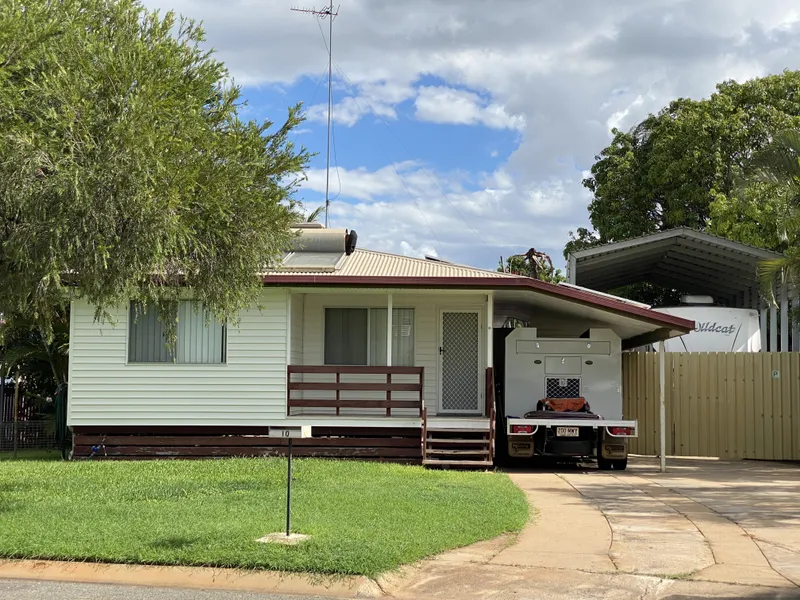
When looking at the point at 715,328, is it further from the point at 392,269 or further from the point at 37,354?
the point at 37,354

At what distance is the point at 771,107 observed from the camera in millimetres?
29078

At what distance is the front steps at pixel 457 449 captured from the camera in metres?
14.5

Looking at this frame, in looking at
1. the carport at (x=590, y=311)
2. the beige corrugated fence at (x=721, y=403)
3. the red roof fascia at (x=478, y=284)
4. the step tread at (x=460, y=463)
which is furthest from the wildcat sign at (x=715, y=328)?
the step tread at (x=460, y=463)

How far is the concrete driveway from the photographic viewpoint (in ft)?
22.2

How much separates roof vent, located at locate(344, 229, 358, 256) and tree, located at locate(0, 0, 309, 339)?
211 inches

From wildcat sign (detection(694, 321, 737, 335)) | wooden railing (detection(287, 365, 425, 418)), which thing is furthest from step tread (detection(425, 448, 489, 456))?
wildcat sign (detection(694, 321, 737, 335))

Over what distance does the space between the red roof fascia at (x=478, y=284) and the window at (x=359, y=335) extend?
1.80 m

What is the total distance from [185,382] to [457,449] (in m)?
4.62

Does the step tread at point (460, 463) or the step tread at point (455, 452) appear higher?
the step tread at point (455, 452)

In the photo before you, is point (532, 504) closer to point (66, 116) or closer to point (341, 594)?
point (341, 594)

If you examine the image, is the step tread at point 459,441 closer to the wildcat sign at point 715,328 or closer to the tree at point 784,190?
the tree at point 784,190

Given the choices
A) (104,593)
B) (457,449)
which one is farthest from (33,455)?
(104,593)

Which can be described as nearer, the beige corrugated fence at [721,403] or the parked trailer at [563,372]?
the parked trailer at [563,372]

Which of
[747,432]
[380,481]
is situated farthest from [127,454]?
[747,432]
